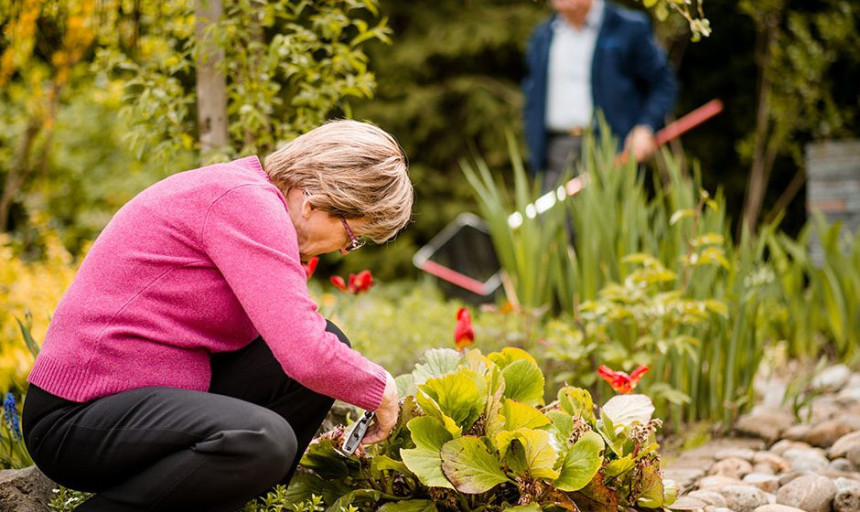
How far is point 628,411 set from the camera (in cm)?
179

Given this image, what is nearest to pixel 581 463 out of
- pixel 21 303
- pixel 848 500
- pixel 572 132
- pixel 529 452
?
pixel 529 452

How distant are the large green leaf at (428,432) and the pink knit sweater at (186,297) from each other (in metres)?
0.11

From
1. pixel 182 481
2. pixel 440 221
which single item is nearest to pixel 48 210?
pixel 440 221

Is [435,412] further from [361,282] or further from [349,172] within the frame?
[361,282]

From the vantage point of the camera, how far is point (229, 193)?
4.86 ft

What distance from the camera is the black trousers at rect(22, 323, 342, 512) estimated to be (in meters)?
1.47

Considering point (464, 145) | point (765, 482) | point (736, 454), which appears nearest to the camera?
point (765, 482)

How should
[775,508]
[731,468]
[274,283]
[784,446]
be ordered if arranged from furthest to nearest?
[784,446]
[731,468]
[775,508]
[274,283]

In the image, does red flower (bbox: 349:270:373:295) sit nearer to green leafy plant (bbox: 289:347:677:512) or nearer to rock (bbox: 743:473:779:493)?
A: green leafy plant (bbox: 289:347:677:512)

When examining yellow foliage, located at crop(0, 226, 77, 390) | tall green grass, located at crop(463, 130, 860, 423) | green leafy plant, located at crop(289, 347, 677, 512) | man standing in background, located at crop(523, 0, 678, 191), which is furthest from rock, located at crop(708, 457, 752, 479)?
yellow foliage, located at crop(0, 226, 77, 390)

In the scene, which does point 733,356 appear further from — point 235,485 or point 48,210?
point 48,210

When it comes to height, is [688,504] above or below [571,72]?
below

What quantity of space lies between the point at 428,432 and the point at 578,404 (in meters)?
0.34

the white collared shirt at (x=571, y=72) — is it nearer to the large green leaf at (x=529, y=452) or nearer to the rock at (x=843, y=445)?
the rock at (x=843, y=445)
